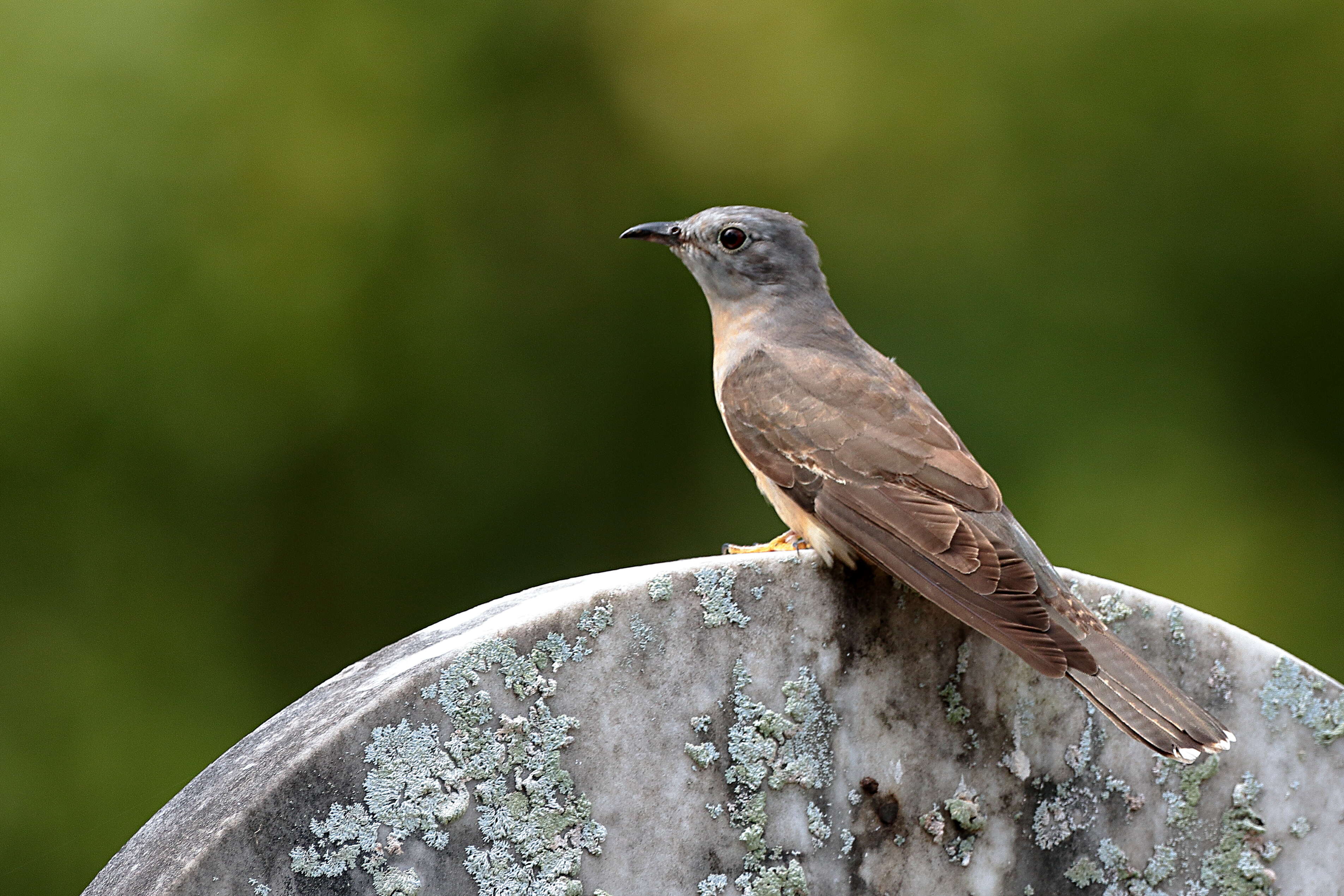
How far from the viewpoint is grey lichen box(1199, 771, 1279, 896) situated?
2.31 m

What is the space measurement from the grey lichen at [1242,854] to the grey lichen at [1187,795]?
0.21 ft

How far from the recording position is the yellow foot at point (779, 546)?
9.32 feet

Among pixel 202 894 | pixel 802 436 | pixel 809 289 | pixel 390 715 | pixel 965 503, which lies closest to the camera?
pixel 202 894

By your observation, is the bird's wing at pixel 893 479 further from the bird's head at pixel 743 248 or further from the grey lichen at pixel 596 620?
the grey lichen at pixel 596 620

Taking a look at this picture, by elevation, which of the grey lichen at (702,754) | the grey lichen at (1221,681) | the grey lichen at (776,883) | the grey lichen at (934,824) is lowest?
the grey lichen at (1221,681)

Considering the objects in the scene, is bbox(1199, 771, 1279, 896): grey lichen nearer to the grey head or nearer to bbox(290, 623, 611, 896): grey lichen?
bbox(290, 623, 611, 896): grey lichen

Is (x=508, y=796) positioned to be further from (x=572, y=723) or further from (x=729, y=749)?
(x=729, y=749)

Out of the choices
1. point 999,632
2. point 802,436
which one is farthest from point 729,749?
point 802,436

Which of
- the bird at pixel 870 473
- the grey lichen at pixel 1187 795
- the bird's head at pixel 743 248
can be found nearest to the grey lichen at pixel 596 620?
the bird at pixel 870 473

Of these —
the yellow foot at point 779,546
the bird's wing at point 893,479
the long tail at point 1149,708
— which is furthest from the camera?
the yellow foot at point 779,546

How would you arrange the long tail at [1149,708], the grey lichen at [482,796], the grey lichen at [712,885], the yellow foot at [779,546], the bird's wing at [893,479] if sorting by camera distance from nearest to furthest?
1. the grey lichen at [482,796]
2. the grey lichen at [712,885]
3. the long tail at [1149,708]
4. the bird's wing at [893,479]
5. the yellow foot at [779,546]

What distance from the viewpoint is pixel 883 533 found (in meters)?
2.53

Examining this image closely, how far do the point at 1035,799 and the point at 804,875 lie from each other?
462mm

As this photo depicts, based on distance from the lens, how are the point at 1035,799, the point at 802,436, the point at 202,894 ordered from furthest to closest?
the point at 802,436 → the point at 1035,799 → the point at 202,894
